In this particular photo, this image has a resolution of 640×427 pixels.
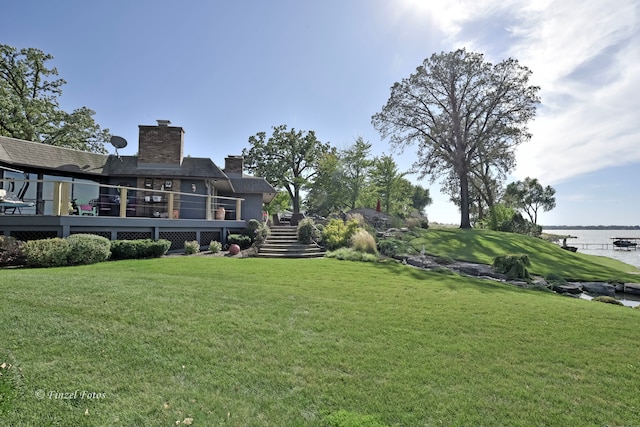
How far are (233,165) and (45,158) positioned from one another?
9581 millimetres

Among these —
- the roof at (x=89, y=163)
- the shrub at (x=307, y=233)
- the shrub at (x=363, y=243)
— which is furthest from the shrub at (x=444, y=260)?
the roof at (x=89, y=163)

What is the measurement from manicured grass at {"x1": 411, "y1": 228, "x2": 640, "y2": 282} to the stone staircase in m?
6.70

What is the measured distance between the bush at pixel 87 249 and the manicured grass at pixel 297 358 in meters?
2.42

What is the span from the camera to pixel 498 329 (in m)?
5.18

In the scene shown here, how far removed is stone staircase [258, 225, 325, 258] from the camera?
1425 cm

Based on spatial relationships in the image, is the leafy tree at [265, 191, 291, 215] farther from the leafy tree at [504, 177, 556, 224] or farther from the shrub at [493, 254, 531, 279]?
the leafy tree at [504, 177, 556, 224]

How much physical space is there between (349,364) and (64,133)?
96.5 ft

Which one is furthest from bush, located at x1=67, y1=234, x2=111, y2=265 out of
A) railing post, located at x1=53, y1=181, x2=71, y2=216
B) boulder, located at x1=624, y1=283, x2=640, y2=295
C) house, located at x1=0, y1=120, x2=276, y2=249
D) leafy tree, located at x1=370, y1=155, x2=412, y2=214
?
leafy tree, located at x1=370, y1=155, x2=412, y2=214

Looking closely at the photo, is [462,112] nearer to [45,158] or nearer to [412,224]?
[412,224]

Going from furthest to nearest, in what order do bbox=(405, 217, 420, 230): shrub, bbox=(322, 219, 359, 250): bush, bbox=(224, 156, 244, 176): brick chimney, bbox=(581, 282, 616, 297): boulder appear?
bbox=(405, 217, 420, 230): shrub, bbox=(224, 156, 244, 176): brick chimney, bbox=(322, 219, 359, 250): bush, bbox=(581, 282, 616, 297): boulder

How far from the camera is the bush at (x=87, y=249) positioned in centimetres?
903

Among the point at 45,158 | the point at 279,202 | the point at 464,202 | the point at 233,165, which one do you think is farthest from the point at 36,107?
the point at 464,202

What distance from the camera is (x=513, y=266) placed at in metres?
13.5

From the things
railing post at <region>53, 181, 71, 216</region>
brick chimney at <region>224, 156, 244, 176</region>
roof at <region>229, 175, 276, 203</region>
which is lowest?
railing post at <region>53, 181, 71, 216</region>
